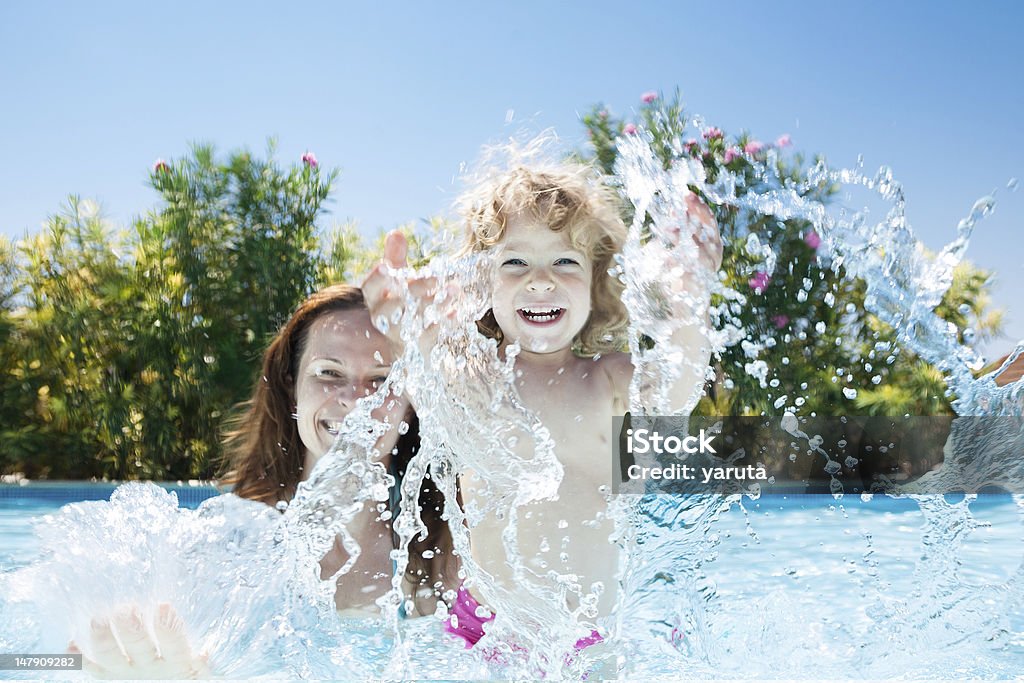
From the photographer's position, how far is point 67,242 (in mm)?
7391

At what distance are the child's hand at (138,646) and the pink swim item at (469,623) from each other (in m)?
0.79

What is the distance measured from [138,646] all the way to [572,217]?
5.22ft

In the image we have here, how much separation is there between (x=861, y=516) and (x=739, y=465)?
1.55m

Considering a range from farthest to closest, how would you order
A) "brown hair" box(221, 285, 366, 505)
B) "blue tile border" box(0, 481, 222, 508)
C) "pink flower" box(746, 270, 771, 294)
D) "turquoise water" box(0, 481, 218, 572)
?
"pink flower" box(746, 270, 771, 294), "blue tile border" box(0, 481, 222, 508), "turquoise water" box(0, 481, 218, 572), "brown hair" box(221, 285, 366, 505)

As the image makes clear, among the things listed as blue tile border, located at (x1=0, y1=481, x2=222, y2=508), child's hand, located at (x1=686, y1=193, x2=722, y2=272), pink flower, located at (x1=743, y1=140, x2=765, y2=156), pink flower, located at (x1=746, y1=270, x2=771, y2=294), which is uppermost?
pink flower, located at (x1=743, y1=140, x2=765, y2=156)

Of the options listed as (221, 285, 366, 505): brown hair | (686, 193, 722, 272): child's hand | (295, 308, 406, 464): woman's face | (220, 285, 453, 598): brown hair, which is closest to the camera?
(686, 193, 722, 272): child's hand

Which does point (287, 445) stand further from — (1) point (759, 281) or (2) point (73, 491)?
(1) point (759, 281)

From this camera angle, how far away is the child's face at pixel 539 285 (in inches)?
101

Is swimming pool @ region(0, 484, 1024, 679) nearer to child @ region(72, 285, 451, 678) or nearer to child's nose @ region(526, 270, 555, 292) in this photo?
child @ region(72, 285, 451, 678)

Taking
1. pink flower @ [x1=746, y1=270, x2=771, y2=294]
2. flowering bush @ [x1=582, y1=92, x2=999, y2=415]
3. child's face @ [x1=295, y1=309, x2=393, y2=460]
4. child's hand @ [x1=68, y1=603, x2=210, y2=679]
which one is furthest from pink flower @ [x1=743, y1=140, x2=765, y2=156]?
child's hand @ [x1=68, y1=603, x2=210, y2=679]

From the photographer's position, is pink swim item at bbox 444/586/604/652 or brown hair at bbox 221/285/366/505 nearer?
pink swim item at bbox 444/586/604/652

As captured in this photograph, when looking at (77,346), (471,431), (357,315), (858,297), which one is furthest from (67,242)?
(858,297)

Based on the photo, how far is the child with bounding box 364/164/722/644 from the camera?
8.42 feet

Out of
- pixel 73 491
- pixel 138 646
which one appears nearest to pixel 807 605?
pixel 138 646
